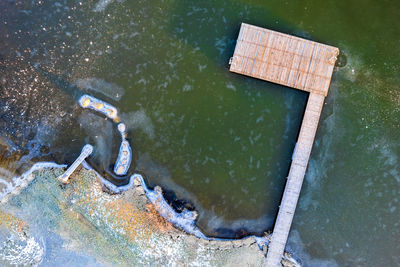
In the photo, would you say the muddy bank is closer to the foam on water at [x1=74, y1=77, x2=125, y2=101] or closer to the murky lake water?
the murky lake water

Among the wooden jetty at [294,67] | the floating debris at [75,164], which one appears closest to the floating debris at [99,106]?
the floating debris at [75,164]

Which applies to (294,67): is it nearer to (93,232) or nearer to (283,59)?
(283,59)

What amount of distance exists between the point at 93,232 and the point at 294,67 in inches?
427

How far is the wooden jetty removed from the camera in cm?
1223

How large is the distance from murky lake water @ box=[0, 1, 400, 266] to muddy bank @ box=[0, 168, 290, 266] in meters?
0.90

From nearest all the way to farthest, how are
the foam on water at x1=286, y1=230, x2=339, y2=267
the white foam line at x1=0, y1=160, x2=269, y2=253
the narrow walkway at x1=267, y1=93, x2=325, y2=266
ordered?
the narrow walkway at x1=267, y1=93, x2=325, y2=266 < the foam on water at x1=286, y1=230, x2=339, y2=267 < the white foam line at x1=0, y1=160, x2=269, y2=253

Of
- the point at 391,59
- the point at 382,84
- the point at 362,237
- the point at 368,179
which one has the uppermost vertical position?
the point at 391,59

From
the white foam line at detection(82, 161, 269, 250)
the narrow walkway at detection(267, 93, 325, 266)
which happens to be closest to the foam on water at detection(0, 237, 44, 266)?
the white foam line at detection(82, 161, 269, 250)

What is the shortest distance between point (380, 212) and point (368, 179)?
4.82 feet

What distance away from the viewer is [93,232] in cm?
1298

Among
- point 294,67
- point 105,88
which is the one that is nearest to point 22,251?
point 105,88

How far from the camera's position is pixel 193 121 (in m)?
13.2

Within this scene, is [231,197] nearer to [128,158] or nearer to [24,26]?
[128,158]

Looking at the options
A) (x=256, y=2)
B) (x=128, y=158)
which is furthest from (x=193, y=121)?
(x=256, y=2)
